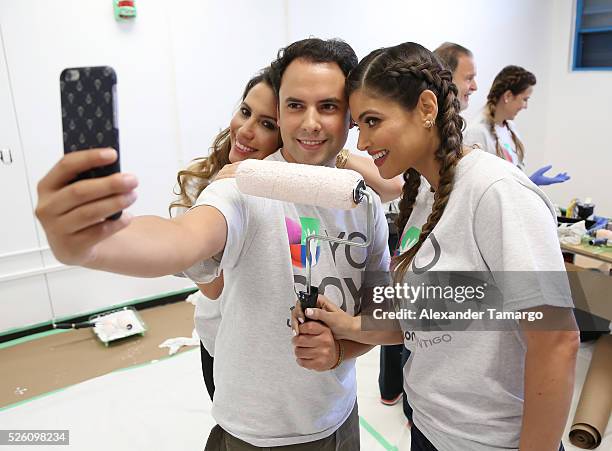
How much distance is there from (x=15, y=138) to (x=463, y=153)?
8.60 ft

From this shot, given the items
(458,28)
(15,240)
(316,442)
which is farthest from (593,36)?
(15,240)

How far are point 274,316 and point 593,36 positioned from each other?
508 centimetres

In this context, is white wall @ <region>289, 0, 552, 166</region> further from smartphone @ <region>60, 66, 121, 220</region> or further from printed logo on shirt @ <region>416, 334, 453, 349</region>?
smartphone @ <region>60, 66, 121, 220</region>

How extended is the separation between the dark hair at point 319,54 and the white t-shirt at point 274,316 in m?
0.31

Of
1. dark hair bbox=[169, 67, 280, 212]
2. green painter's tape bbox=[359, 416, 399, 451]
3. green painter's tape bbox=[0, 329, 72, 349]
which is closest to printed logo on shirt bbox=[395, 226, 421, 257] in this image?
dark hair bbox=[169, 67, 280, 212]

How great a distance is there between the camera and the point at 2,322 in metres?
2.83

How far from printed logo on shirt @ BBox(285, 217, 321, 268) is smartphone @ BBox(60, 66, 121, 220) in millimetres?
409

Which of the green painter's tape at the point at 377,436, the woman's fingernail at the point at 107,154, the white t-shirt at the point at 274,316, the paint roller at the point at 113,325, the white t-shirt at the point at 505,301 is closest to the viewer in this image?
the woman's fingernail at the point at 107,154

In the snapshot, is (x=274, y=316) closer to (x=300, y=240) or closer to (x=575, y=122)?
(x=300, y=240)

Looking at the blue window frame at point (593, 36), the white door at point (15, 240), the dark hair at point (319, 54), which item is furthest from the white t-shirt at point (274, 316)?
the blue window frame at point (593, 36)

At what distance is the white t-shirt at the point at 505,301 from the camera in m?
0.79

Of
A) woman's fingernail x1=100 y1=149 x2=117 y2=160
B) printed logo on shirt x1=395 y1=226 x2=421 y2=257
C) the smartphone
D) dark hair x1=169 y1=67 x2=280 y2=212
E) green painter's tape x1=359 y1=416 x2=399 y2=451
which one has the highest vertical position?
the smartphone

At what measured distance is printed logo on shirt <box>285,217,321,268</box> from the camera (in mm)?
916

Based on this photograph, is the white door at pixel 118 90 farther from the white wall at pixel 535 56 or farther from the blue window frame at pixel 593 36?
the blue window frame at pixel 593 36
